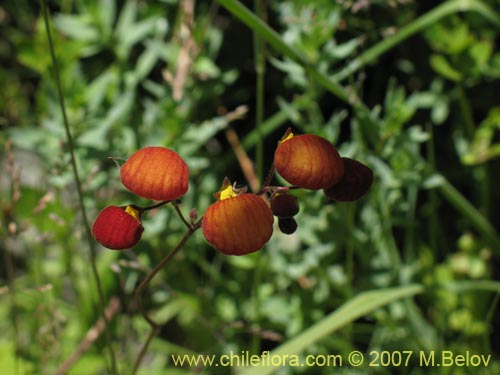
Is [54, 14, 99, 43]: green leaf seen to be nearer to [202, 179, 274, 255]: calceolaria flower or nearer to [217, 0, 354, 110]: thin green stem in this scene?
[217, 0, 354, 110]: thin green stem

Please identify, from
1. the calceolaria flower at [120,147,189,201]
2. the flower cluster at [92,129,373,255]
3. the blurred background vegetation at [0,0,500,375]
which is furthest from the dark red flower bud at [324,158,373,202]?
the blurred background vegetation at [0,0,500,375]

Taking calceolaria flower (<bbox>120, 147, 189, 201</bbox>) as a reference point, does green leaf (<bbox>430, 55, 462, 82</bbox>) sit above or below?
below

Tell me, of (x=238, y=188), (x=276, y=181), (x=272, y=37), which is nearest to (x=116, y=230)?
(x=238, y=188)

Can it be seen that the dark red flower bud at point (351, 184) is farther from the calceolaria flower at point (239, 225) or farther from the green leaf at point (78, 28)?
the green leaf at point (78, 28)

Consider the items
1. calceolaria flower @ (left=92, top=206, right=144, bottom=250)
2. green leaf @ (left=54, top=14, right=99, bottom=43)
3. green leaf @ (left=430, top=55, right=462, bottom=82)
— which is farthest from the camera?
green leaf @ (left=54, top=14, right=99, bottom=43)

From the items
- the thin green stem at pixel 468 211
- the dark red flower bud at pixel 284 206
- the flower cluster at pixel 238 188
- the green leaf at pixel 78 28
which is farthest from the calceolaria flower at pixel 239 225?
the green leaf at pixel 78 28

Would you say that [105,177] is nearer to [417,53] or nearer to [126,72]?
[126,72]
